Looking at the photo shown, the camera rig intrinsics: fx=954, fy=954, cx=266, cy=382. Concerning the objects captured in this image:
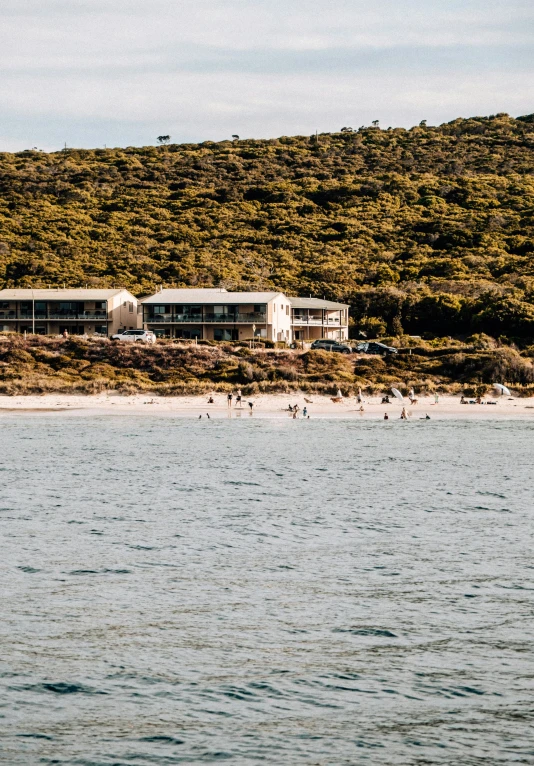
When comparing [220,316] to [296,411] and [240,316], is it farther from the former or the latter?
[296,411]

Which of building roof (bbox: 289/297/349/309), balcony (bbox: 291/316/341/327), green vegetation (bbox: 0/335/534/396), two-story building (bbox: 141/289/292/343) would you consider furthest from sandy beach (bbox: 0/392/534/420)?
balcony (bbox: 291/316/341/327)

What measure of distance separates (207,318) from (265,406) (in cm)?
2738

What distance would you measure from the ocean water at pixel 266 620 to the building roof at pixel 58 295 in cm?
5378

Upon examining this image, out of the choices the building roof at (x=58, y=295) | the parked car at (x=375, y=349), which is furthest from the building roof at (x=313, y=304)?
the building roof at (x=58, y=295)

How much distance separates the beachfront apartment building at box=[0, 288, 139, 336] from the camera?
84875 millimetres

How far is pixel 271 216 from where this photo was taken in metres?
130

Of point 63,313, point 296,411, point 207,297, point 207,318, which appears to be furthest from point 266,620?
point 63,313

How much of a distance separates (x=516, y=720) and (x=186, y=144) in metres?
183

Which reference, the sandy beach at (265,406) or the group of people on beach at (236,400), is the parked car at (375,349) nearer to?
the sandy beach at (265,406)

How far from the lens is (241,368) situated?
66188 mm

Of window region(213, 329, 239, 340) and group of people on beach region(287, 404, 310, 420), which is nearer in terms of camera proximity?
group of people on beach region(287, 404, 310, 420)

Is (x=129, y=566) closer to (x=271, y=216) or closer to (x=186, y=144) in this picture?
(x=271, y=216)

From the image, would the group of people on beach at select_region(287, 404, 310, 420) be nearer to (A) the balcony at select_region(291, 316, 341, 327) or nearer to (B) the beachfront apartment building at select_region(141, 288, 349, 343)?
(B) the beachfront apartment building at select_region(141, 288, 349, 343)

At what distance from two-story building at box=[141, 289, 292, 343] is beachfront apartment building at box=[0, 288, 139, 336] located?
321cm
